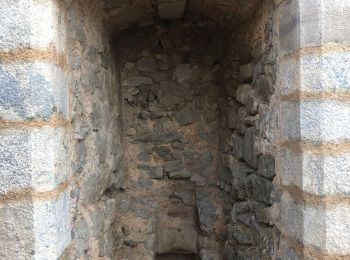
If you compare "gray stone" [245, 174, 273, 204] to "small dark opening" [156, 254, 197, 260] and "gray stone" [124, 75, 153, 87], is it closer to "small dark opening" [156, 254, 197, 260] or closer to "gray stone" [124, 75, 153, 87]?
"small dark opening" [156, 254, 197, 260]

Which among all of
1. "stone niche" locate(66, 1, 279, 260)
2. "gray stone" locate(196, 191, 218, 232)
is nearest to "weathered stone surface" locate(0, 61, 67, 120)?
"stone niche" locate(66, 1, 279, 260)

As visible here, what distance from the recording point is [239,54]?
2.64 m

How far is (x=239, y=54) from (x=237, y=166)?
0.81 metres

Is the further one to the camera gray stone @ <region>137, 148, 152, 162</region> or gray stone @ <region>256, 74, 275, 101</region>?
gray stone @ <region>137, 148, 152, 162</region>

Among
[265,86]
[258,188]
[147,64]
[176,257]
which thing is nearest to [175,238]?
[176,257]

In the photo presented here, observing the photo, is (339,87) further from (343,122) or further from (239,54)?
(239,54)

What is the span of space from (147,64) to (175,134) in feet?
2.11

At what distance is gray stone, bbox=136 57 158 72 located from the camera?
10.2 feet

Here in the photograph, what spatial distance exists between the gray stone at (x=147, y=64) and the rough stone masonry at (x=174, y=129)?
0.01 meters

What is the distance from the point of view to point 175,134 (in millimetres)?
3191

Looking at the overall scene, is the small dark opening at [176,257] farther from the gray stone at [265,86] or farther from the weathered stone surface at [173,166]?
the gray stone at [265,86]

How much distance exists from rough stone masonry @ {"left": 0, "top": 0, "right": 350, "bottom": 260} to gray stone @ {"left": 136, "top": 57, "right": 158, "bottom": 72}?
0.01m

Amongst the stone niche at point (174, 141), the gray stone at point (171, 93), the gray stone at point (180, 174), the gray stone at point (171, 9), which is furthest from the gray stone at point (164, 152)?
the gray stone at point (171, 9)

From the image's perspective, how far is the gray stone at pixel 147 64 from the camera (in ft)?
10.2
